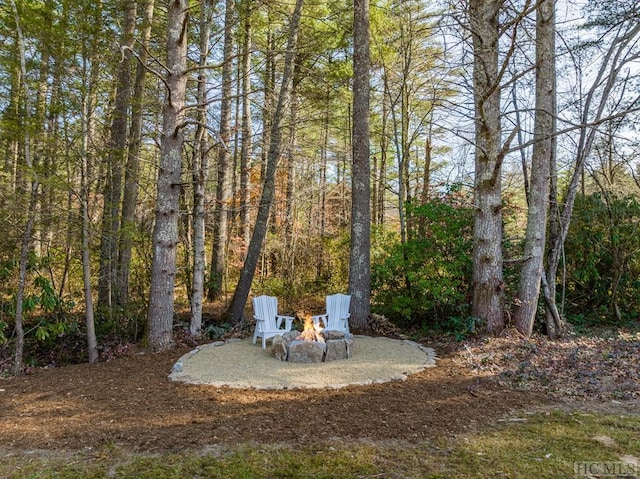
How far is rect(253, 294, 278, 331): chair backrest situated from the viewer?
17.5 ft

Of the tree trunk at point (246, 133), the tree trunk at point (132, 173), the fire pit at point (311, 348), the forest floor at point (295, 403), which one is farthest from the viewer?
the tree trunk at point (246, 133)

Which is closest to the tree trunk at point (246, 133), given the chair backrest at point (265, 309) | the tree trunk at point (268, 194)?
the tree trunk at point (268, 194)

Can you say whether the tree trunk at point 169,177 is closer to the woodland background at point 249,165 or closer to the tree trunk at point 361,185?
the woodland background at point 249,165

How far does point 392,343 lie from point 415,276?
110 cm

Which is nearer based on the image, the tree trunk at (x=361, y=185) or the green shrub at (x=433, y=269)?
the green shrub at (x=433, y=269)

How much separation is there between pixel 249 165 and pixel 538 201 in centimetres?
612

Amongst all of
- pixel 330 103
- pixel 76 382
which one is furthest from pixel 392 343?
pixel 330 103

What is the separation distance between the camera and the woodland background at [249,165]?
184 inches

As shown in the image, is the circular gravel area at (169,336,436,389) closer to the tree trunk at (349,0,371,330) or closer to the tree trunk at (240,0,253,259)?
the tree trunk at (349,0,371,330)

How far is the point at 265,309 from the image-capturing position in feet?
17.7

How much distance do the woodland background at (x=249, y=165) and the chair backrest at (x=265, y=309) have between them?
1072mm

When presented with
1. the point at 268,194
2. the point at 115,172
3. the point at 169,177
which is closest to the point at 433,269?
the point at 268,194

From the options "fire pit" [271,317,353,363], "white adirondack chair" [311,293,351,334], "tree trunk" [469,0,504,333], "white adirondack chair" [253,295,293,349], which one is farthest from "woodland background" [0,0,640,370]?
"fire pit" [271,317,353,363]

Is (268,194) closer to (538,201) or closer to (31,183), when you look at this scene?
(31,183)
